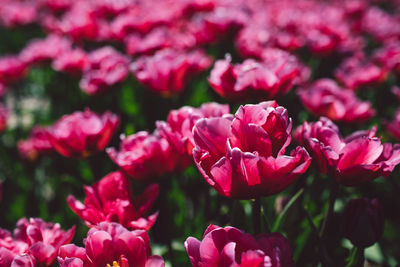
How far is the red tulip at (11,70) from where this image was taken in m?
1.98

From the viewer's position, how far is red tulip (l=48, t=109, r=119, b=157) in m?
1.08

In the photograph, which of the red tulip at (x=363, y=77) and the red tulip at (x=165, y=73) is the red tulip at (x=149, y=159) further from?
the red tulip at (x=363, y=77)

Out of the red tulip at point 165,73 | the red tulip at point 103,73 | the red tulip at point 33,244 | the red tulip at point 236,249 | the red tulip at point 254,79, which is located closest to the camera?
the red tulip at point 236,249

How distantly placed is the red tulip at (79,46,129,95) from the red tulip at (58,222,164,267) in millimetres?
986

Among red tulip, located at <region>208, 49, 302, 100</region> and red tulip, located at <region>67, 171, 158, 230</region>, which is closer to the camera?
red tulip, located at <region>67, 171, 158, 230</region>

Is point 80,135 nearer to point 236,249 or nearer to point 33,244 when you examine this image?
point 33,244

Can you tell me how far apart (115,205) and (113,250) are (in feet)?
0.44

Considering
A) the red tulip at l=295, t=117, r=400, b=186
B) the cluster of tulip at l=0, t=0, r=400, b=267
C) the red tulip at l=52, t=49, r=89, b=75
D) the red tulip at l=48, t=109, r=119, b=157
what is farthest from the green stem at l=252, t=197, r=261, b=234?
the red tulip at l=52, t=49, r=89, b=75

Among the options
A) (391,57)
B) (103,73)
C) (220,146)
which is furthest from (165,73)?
(391,57)

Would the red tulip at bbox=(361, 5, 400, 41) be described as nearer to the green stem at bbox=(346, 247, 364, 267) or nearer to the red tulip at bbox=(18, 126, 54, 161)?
the green stem at bbox=(346, 247, 364, 267)

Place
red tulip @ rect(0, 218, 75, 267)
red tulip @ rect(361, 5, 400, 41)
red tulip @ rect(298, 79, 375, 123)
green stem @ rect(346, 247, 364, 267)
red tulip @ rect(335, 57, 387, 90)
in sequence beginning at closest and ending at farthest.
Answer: red tulip @ rect(0, 218, 75, 267), green stem @ rect(346, 247, 364, 267), red tulip @ rect(298, 79, 375, 123), red tulip @ rect(335, 57, 387, 90), red tulip @ rect(361, 5, 400, 41)

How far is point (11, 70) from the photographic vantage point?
1.99 m

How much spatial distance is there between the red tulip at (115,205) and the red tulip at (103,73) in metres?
0.79

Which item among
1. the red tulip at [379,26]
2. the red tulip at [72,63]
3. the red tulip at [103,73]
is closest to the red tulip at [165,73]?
the red tulip at [103,73]
